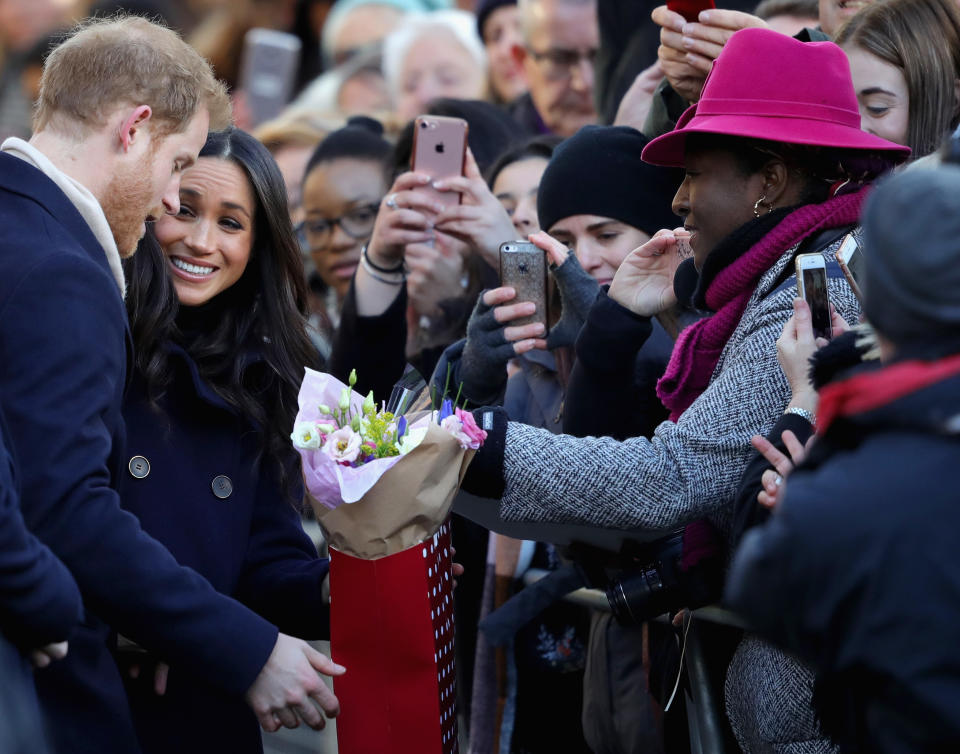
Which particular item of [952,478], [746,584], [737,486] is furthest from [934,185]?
[737,486]

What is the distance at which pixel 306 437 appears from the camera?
291cm

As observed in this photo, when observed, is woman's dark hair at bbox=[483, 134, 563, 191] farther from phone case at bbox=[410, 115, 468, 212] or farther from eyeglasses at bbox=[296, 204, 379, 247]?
eyeglasses at bbox=[296, 204, 379, 247]

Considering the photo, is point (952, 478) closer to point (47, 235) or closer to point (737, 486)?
point (737, 486)

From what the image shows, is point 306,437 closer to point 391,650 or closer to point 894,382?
point 391,650

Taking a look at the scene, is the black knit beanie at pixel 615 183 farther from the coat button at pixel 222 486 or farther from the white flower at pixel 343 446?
the white flower at pixel 343 446

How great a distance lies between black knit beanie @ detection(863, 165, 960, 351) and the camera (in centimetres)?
179

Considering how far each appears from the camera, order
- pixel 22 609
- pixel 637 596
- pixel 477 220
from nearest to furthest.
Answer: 1. pixel 22 609
2. pixel 637 596
3. pixel 477 220

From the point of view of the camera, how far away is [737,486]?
290 centimetres

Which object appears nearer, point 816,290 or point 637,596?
point 816,290

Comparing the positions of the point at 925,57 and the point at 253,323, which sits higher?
the point at 925,57

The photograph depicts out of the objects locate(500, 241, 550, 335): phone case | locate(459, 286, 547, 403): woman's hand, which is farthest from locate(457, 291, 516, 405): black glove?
locate(500, 241, 550, 335): phone case

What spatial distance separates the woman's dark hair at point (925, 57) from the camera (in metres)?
3.50

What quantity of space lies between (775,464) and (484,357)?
117cm

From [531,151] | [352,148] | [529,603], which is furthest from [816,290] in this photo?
[352,148]
